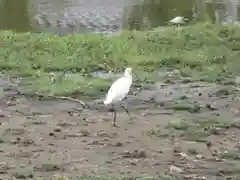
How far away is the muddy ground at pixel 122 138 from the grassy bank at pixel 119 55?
3.17 ft

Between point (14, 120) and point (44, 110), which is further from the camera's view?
point (44, 110)

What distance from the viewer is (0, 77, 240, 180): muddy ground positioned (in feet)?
25.6

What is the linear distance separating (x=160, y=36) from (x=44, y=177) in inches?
368

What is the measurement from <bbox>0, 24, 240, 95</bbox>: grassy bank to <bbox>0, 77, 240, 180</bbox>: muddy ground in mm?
967

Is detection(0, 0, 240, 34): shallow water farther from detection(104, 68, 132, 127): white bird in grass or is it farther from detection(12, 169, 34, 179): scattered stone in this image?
detection(12, 169, 34, 179): scattered stone

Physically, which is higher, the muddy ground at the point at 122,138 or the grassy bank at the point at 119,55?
the grassy bank at the point at 119,55

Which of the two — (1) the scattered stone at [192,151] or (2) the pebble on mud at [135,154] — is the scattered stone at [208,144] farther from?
(2) the pebble on mud at [135,154]

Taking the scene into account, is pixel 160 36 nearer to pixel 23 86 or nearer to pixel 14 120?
pixel 23 86

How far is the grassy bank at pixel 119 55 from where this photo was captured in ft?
42.7

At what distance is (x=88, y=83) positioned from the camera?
41.0 feet

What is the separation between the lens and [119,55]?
578 inches

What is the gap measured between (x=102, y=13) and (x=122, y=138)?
14552 mm

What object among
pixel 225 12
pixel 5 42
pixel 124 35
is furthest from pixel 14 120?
pixel 225 12

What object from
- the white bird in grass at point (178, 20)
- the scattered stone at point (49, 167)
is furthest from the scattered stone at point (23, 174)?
the white bird in grass at point (178, 20)
